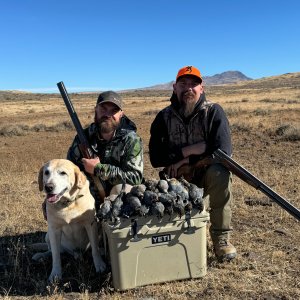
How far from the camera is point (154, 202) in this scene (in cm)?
383

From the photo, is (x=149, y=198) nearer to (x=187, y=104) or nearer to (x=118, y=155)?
(x=118, y=155)

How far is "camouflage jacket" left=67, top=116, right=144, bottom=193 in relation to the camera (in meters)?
4.70

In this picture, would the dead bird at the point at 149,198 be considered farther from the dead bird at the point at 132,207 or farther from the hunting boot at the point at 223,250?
the hunting boot at the point at 223,250

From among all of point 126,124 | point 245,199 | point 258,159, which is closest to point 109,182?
point 126,124

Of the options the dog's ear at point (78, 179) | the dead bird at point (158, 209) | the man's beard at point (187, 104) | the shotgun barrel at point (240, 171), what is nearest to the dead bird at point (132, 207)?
the dead bird at point (158, 209)

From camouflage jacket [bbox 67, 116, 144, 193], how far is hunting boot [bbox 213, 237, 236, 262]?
1109 mm

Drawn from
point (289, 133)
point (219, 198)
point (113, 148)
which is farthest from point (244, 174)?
point (289, 133)

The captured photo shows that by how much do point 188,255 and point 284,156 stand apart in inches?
294

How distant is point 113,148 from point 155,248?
4.82 ft

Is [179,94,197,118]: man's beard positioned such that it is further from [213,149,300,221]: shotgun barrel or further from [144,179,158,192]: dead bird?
[144,179,158,192]: dead bird

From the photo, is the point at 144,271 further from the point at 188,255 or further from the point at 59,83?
the point at 59,83

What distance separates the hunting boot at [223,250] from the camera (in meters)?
4.55

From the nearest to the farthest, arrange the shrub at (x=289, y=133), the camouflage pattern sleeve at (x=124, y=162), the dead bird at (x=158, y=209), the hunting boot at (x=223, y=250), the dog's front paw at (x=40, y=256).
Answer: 1. the dead bird at (x=158, y=209)
2. the hunting boot at (x=223, y=250)
3. the camouflage pattern sleeve at (x=124, y=162)
4. the dog's front paw at (x=40, y=256)
5. the shrub at (x=289, y=133)

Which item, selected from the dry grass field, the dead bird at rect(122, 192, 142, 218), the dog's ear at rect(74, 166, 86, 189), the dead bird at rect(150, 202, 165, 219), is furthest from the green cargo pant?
the dog's ear at rect(74, 166, 86, 189)
